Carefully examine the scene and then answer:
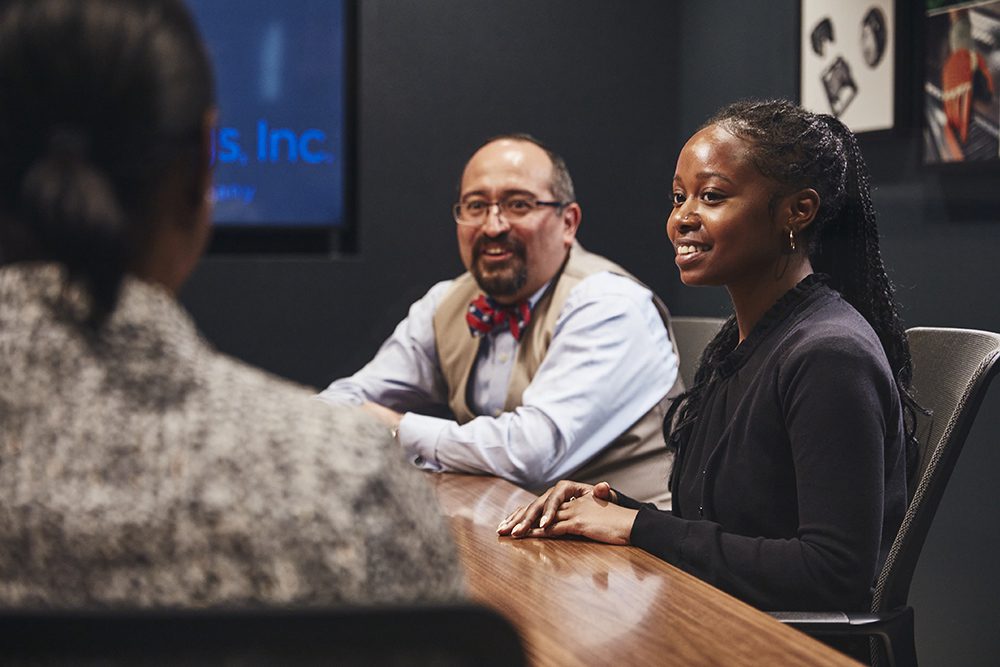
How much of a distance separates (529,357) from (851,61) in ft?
4.11

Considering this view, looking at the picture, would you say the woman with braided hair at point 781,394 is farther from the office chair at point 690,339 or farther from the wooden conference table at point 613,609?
the office chair at point 690,339

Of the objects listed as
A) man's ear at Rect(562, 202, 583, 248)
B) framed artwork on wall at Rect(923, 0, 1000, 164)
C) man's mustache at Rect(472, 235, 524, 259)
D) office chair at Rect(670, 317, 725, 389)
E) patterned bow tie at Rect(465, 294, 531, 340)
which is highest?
framed artwork on wall at Rect(923, 0, 1000, 164)

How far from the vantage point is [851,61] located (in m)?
3.24

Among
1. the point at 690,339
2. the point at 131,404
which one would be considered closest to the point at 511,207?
the point at 690,339

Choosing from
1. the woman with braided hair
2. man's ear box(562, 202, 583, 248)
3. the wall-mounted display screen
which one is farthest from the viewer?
the wall-mounted display screen

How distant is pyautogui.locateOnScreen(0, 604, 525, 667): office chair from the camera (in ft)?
1.95

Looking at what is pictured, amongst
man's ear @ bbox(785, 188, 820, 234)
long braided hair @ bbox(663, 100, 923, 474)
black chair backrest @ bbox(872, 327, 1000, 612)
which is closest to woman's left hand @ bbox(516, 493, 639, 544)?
long braided hair @ bbox(663, 100, 923, 474)

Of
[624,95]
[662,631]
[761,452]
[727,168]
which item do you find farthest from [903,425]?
[624,95]

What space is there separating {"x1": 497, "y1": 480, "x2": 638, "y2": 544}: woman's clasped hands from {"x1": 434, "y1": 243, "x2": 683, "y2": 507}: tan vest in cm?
87

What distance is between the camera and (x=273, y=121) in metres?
4.08

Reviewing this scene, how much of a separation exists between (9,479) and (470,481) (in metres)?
1.62

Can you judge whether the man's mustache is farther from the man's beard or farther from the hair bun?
the hair bun

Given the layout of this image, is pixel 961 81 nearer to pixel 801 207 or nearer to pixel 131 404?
pixel 801 207

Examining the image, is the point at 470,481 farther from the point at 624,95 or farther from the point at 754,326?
the point at 624,95
